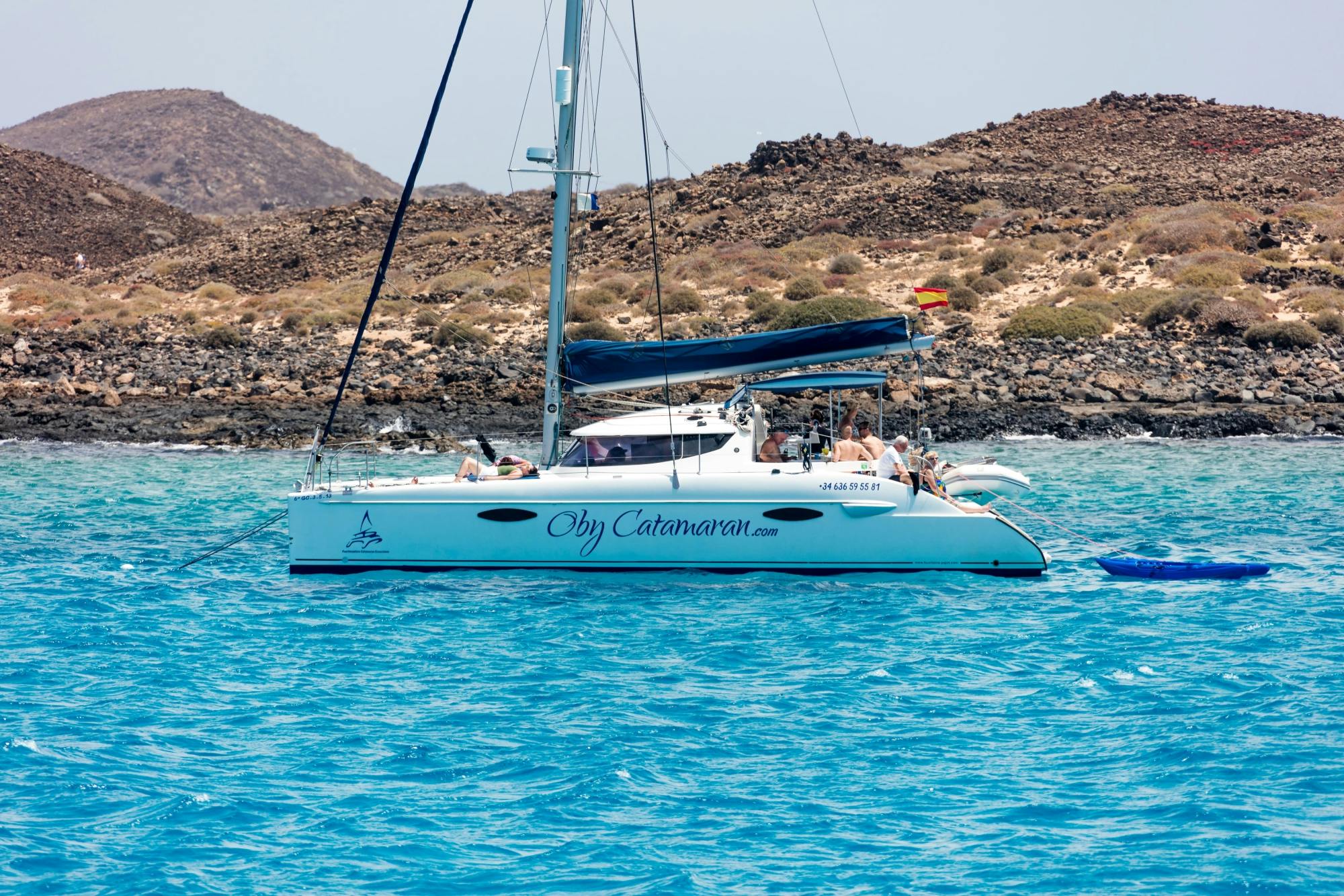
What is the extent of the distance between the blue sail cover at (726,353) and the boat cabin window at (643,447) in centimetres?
89

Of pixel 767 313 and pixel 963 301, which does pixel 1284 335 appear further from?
pixel 767 313

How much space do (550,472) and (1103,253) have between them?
139 ft

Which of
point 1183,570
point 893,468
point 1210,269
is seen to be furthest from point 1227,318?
point 893,468

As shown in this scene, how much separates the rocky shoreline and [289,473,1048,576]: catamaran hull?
51.6 ft

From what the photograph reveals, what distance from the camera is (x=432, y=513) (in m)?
18.3

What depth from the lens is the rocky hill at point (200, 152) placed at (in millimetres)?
151250

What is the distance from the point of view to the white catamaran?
705 inches

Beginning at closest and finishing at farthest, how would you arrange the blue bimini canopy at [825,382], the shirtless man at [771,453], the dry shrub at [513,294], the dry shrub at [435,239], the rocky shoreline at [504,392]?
the shirtless man at [771,453], the blue bimini canopy at [825,382], the rocky shoreline at [504,392], the dry shrub at [513,294], the dry shrub at [435,239]

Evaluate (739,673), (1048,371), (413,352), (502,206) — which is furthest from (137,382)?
(502,206)

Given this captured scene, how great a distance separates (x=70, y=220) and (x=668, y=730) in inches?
3456

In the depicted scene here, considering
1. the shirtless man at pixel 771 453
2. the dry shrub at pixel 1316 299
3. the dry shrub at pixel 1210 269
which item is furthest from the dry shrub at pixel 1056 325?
Answer: the shirtless man at pixel 771 453

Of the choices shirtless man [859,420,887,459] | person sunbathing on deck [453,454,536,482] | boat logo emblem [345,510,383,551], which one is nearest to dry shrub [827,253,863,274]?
shirtless man [859,420,887,459]

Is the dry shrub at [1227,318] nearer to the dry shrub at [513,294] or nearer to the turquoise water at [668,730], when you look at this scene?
the turquoise water at [668,730]

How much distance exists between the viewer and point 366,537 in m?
18.6
